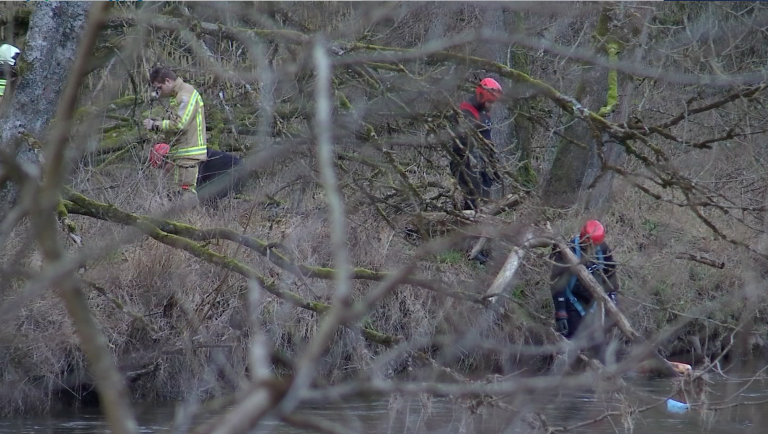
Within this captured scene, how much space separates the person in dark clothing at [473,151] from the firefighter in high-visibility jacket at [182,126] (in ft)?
5.90

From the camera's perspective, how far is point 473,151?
6.46m

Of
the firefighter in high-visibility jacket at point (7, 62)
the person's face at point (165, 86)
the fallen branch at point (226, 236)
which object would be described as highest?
the firefighter in high-visibility jacket at point (7, 62)

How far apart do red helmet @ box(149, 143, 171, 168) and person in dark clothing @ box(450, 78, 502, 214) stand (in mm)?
2013

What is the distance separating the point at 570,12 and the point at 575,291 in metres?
5.30

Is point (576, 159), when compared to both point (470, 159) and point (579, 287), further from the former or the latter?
point (470, 159)

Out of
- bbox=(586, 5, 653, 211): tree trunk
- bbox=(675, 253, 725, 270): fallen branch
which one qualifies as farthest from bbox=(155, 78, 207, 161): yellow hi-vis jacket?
bbox=(675, 253, 725, 270): fallen branch

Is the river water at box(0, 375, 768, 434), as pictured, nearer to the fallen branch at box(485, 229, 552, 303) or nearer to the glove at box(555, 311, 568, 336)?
the fallen branch at box(485, 229, 552, 303)

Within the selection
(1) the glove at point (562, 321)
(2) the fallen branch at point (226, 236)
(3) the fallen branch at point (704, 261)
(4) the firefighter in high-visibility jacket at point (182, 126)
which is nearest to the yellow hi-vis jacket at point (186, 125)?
(4) the firefighter in high-visibility jacket at point (182, 126)

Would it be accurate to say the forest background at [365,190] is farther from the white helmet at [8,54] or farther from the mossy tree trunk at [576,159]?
the white helmet at [8,54]

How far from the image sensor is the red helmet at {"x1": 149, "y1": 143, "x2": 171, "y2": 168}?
737 centimetres

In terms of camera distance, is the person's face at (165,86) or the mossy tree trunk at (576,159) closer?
the person's face at (165,86)

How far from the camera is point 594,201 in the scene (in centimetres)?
888

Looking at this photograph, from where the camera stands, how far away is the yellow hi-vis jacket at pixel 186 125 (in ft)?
24.1

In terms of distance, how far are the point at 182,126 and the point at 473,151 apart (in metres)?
2.11
